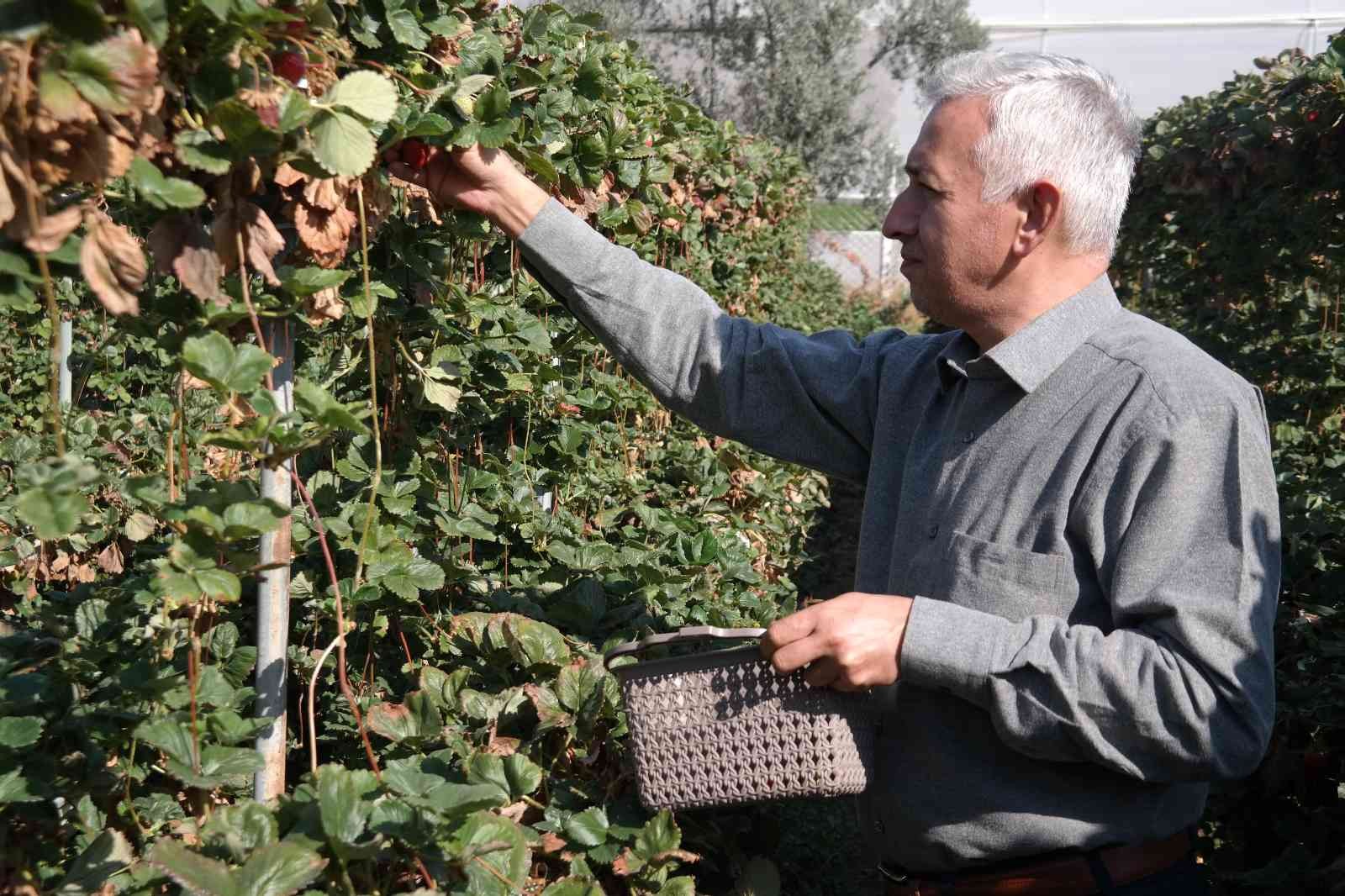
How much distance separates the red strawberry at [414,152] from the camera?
5.14 ft

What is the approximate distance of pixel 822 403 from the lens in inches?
77.7

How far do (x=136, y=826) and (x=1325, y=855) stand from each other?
2.14 metres

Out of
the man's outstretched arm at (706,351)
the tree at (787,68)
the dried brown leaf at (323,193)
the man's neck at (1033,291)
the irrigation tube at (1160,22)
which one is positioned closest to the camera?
the dried brown leaf at (323,193)

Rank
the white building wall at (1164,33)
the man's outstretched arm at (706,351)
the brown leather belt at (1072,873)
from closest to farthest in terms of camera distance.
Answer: the brown leather belt at (1072,873), the man's outstretched arm at (706,351), the white building wall at (1164,33)

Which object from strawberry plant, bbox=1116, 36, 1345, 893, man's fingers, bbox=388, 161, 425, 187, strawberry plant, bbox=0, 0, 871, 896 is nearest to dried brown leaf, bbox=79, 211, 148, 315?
strawberry plant, bbox=0, 0, 871, 896

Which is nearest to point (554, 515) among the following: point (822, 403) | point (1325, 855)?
point (822, 403)

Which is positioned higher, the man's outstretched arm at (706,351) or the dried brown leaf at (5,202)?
the dried brown leaf at (5,202)

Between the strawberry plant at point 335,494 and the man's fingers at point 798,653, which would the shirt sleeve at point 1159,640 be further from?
the strawberry plant at point 335,494

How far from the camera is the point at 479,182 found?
1.70 m

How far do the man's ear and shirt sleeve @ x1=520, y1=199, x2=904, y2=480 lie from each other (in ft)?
1.25

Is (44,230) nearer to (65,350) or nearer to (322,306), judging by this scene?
(322,306)

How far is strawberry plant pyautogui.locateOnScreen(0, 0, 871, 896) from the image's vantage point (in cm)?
104

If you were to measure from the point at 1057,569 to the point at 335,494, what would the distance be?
111 centimetres

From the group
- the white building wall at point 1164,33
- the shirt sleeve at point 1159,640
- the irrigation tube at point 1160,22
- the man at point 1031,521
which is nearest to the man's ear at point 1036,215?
the man at point 1031,521
